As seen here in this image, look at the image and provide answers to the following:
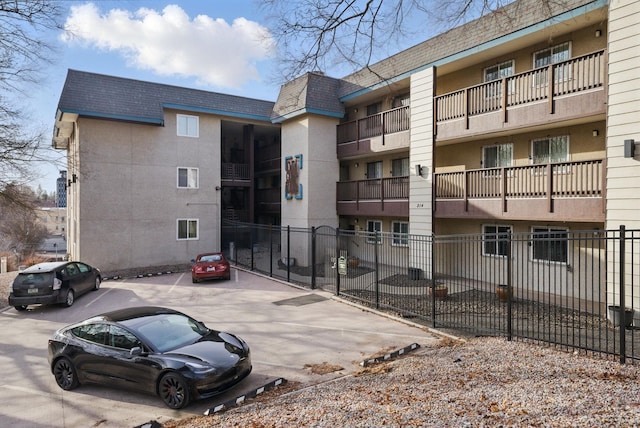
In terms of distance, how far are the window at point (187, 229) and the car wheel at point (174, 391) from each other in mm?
16317

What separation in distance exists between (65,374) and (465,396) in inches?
280

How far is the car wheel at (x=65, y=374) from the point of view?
7000 millimetres

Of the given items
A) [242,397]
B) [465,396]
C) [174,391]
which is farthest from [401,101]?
[174,391]

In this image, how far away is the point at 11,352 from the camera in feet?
29.7

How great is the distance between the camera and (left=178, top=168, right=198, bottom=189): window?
21664 mm

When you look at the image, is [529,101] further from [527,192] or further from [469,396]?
[469,396]

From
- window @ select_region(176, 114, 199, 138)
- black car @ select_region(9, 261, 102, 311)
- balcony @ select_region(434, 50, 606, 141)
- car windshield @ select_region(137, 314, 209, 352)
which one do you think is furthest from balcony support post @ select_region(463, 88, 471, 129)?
black car @ select_region(9, 261, 102, 311)

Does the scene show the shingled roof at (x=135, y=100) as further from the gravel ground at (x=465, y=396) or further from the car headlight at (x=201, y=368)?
the gravel ground at (x=465, y=396)

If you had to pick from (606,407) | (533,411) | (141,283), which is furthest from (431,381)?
(141,283)

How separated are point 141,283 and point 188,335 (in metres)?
11.5

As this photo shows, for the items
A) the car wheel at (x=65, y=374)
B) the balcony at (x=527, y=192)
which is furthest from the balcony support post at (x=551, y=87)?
the car wheel at (x=65, y=374)

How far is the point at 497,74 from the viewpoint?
596 inches

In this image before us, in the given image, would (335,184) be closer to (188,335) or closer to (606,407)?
(188,335)

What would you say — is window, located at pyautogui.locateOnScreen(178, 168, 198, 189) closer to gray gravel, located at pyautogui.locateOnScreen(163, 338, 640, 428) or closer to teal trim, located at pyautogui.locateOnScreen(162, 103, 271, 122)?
teal trim, located at pyautogui.locateOnScreen(162, 103, 271, 122)
